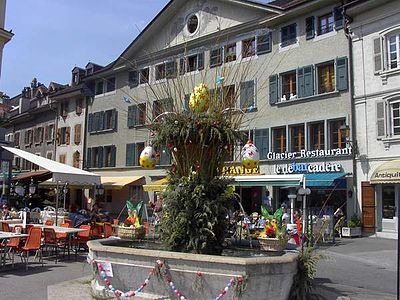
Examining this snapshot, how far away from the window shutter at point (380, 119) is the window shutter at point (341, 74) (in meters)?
1.85

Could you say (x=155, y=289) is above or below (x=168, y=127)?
below

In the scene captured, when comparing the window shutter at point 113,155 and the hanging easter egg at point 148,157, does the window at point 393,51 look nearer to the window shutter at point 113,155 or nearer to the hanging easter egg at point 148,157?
the hanging easter egg at point 148,157

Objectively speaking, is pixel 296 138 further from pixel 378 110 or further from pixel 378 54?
pixel 378 54

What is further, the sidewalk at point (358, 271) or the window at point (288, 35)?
the window at point (288, 35)

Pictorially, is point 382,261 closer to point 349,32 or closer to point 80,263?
point 80,263

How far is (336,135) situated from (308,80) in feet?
9.67

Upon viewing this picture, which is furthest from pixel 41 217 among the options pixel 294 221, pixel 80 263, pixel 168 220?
pixel 168 220

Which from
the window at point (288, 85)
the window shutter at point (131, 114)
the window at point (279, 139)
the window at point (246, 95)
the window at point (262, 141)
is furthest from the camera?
the window shutter at point (131, 114)

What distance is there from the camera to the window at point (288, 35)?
873 inches

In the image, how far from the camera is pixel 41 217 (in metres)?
18.9

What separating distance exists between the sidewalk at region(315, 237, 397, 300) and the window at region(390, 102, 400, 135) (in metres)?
4.42

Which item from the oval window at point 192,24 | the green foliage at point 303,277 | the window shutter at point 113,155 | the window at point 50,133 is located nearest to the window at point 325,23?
the oval window at point 192,24

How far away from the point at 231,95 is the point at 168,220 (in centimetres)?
237

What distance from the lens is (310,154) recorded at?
20.6 m
